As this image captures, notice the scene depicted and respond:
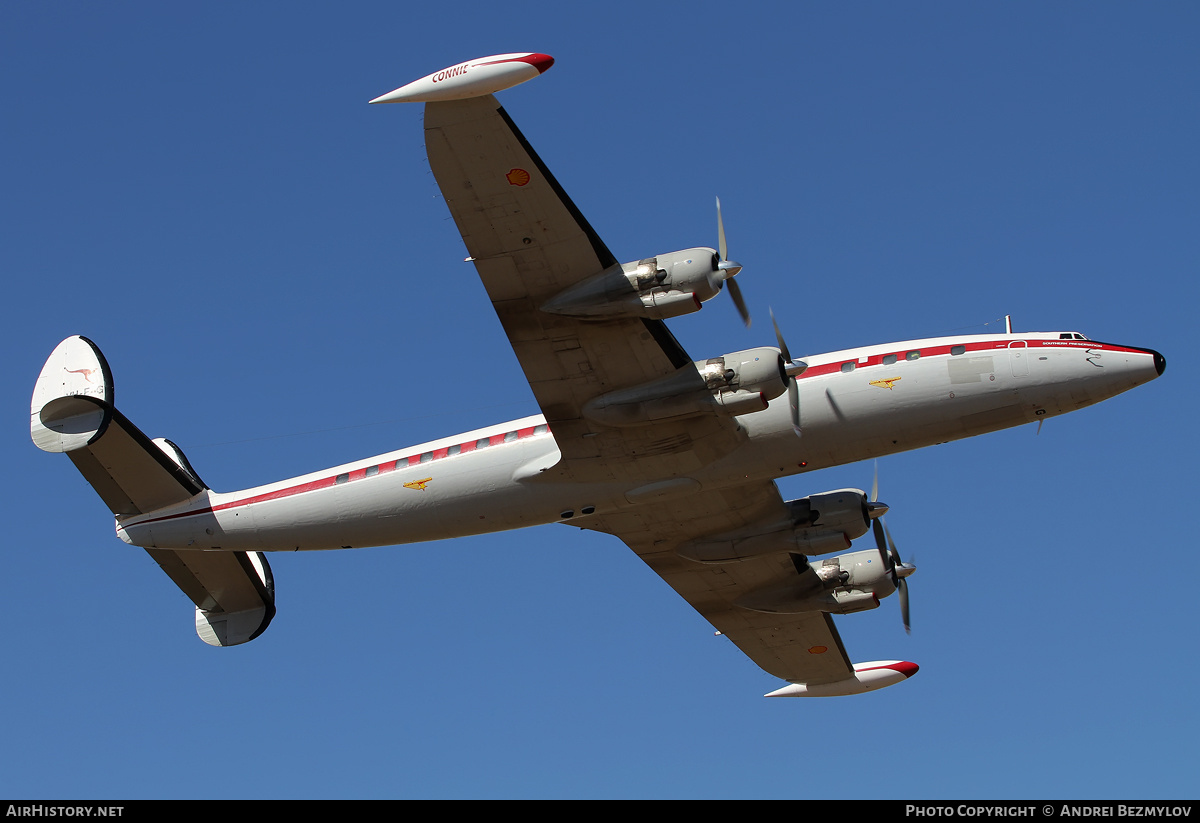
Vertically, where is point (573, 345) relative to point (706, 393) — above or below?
above

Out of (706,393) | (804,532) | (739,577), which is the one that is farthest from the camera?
(739,577)

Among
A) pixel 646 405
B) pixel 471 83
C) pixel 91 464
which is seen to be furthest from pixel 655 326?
pixel 91 464

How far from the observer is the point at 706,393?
26.9 m

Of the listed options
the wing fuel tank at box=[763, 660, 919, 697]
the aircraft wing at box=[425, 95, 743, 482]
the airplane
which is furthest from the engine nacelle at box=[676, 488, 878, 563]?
the wing fuel tank at box=[763, 660, 919, 697]

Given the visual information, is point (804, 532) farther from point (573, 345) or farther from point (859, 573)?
point (573, 345)

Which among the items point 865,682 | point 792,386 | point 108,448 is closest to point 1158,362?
point 792,386

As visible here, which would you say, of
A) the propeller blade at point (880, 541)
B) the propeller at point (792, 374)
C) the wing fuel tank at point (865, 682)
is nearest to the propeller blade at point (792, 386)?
the propeller at point (792, 374)

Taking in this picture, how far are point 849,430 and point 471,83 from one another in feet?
38.3

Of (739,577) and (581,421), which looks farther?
(739,577)

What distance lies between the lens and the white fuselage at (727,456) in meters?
27.5

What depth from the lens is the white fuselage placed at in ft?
90.4

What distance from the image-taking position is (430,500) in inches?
1162

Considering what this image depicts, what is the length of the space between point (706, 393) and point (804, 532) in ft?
23.3
